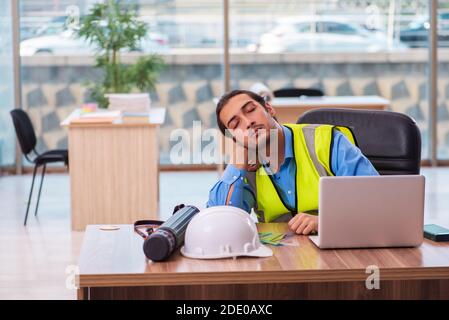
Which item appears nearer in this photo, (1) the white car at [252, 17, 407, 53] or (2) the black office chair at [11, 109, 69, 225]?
(2) the black office chair at [11, 109, 69, 225]

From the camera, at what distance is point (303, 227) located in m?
2.96

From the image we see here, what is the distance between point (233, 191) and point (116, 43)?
4.57 m

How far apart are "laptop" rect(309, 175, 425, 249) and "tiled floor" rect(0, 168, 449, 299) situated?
232 cm

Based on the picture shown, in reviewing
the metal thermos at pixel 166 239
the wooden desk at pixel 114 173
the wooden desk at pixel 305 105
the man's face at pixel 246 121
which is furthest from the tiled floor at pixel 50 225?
the metal thermos at pixel 166 239

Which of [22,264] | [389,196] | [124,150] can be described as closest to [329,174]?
[389,196]

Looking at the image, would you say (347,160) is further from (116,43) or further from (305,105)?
(116,43)

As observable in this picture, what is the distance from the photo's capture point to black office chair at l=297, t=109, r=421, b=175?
3.63 meters

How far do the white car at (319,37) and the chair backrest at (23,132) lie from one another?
2.95 metres

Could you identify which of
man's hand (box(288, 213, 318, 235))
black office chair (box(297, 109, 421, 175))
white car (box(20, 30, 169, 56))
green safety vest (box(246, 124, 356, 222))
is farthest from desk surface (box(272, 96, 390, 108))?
man's hand (box(288, 213, 318, 235))

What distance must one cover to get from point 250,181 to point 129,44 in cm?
448

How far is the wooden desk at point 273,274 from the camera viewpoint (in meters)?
2.50

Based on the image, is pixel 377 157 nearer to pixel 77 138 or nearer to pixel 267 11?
pixel 77 138

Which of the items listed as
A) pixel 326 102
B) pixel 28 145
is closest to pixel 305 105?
pixel 326 102

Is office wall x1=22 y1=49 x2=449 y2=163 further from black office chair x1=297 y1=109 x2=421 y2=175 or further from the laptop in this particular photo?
the laptop
